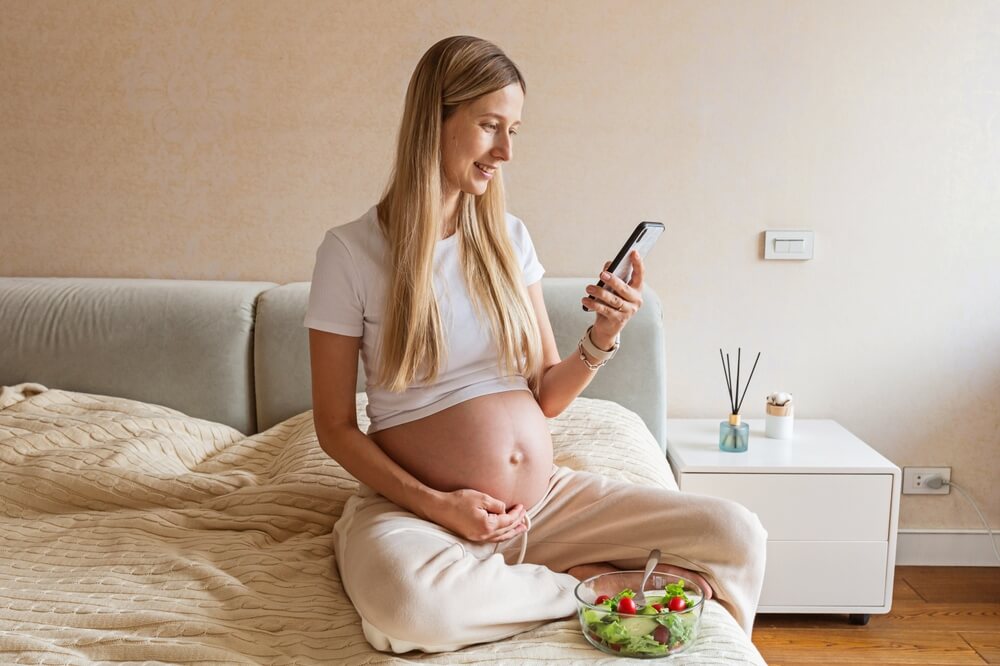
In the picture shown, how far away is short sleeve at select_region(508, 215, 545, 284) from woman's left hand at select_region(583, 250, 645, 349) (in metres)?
0.25

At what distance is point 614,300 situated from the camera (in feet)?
4.50

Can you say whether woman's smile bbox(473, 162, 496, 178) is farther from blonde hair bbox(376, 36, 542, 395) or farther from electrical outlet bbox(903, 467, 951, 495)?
electrical outlet bbox(903, 467, 951, 495)

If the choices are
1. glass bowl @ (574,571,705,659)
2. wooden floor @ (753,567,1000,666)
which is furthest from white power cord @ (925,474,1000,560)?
glass bowl @ (574,571,705,659)

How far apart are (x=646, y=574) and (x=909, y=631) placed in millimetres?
1185

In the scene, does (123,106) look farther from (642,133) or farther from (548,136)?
(642,133)

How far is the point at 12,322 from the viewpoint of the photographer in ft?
7.29

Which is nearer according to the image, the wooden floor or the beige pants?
the beige pants

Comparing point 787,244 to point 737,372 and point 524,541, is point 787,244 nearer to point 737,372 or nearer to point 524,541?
point 737,372

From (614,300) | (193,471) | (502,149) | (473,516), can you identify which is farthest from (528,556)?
(193,471)

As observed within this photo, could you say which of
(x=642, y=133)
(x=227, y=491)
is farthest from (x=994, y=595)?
(x=227, y=491)

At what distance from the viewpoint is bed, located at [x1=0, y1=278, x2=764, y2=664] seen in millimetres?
1210

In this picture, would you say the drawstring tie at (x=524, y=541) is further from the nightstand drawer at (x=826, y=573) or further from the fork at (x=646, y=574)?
the nightstand drawer at (x=826, y=573)

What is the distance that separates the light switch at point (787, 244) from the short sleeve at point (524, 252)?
0.95 meters

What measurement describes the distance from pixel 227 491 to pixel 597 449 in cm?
73
